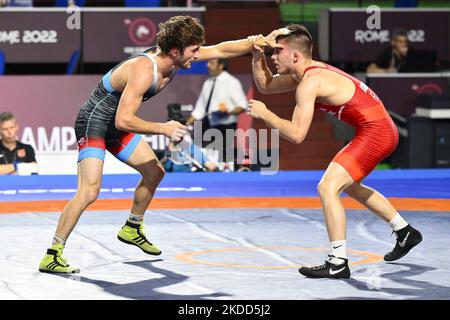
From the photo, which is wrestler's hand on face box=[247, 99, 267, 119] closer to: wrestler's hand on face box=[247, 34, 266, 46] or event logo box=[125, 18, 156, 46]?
wrestler's hand on face box=[247, 34, 266, 46]

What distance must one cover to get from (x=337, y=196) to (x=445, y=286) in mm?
819

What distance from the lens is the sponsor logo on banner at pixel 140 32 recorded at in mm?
13438

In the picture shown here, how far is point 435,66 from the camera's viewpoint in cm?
1397

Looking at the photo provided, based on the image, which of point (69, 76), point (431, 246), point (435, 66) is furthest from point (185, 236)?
point (435, 66)

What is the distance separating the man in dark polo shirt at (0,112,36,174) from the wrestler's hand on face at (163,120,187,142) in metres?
4.88

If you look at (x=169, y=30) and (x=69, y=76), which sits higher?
(x=169, y=30)

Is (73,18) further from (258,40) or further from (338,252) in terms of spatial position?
(338,252)

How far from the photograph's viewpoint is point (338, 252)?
248 inches

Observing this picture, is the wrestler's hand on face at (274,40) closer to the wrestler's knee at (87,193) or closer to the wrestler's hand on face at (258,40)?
the wrestler's hand on face at (258,40)

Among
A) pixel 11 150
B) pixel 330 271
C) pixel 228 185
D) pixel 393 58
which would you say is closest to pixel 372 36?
pixel 393 58

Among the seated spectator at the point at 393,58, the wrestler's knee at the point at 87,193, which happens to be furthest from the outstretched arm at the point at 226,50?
the seated spectator at the point at 393,58

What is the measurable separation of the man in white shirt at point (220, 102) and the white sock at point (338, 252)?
6086 mm
